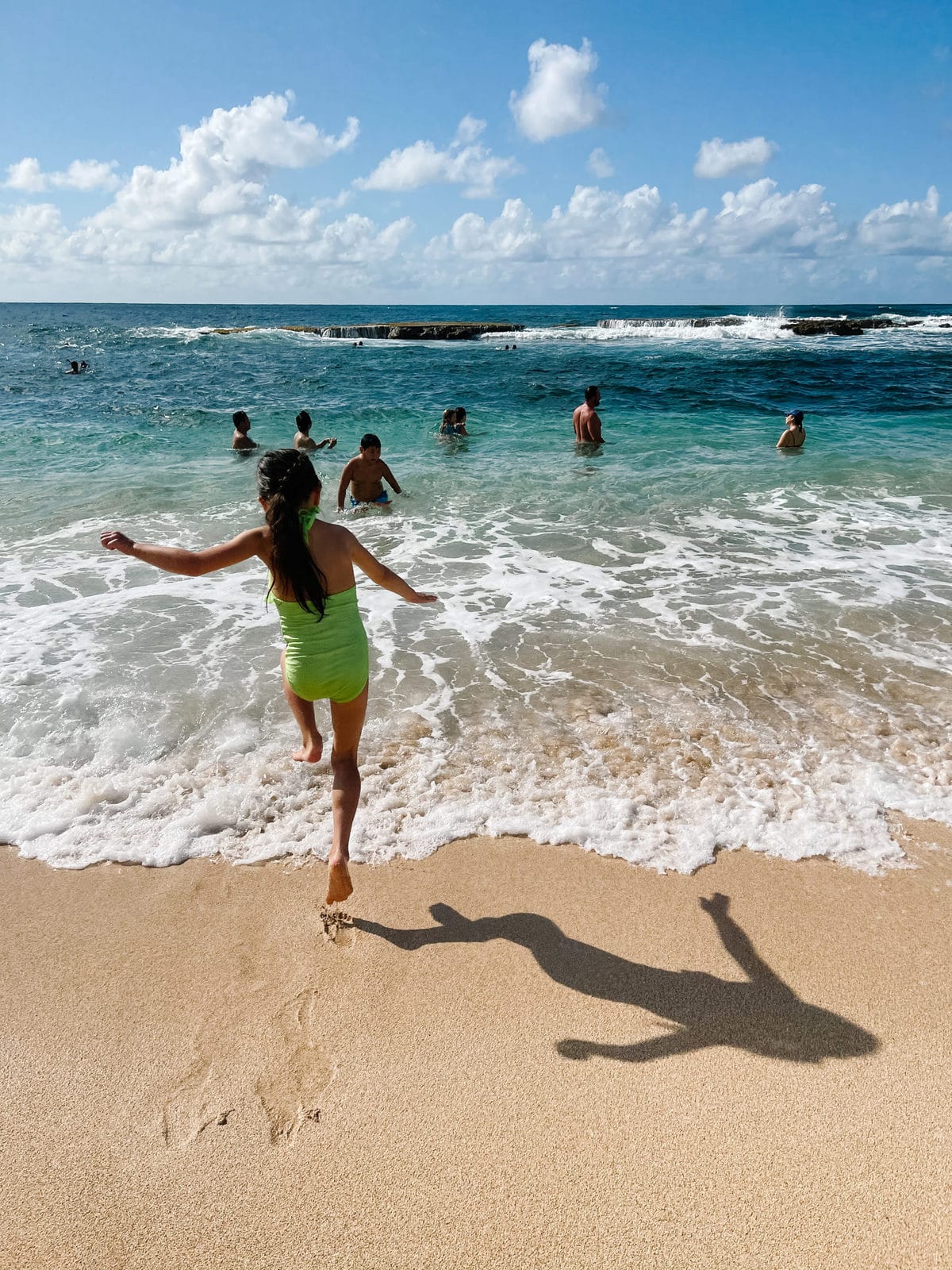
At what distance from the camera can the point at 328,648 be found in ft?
10.1

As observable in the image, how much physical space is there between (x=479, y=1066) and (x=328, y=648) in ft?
5.70

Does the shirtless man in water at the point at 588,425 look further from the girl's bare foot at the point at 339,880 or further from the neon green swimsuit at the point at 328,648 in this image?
the girl's bare foot at the point at 339,880

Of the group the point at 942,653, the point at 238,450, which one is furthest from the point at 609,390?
the point at 942,653

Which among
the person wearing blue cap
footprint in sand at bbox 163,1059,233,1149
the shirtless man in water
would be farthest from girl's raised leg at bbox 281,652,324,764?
the person wearing blue cap

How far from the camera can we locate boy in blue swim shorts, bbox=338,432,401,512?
9555mm

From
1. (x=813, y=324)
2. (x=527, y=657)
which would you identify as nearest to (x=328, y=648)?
(x=527, y=657)

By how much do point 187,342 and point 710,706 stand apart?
54.2 meters

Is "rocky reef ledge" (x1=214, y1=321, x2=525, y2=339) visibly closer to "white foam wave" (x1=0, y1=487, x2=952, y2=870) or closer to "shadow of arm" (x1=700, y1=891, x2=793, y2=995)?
"white foam wave" (x1=0, y1=487, x2=952, y2=870)

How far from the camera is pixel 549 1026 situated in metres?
2.59

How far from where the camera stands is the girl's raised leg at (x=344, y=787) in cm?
291

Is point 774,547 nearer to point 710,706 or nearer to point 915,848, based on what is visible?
Answer: point 710,706

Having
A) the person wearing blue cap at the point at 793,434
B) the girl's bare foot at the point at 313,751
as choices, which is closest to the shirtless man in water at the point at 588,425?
the person wearing blue cap at the point at 793,434

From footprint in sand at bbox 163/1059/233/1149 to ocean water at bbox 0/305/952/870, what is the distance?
3.85 ft

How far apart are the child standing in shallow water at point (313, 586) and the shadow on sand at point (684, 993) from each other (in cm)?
63
